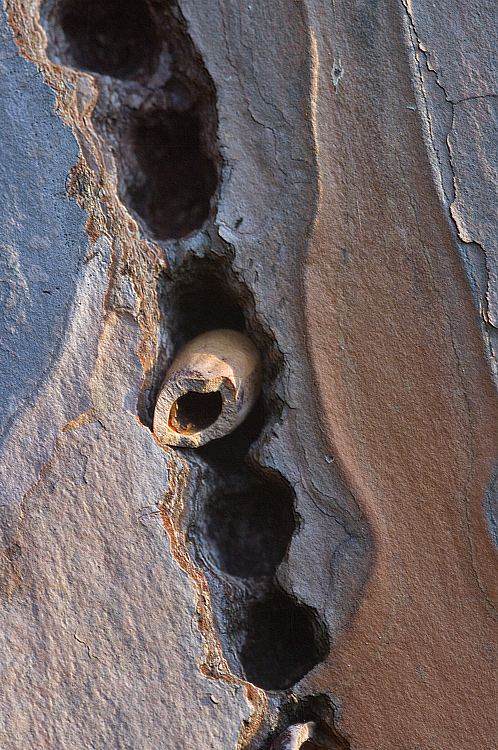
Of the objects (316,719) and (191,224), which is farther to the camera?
(191,224)

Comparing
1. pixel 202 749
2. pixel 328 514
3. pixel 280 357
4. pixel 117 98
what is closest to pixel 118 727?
pixel 202 749

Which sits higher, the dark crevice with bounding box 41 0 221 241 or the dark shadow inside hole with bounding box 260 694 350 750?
the dark crevice with bounding box 41 0 221 241

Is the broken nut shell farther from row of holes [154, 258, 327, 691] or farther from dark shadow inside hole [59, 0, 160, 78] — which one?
dark shadow inside hole [59, 0, 160, 78]

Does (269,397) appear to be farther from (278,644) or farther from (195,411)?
(278,644)

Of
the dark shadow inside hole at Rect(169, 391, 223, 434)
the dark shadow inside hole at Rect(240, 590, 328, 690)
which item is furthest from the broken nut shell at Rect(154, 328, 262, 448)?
the dark shadow inside hole at Rect(240, 590, 328, 690)

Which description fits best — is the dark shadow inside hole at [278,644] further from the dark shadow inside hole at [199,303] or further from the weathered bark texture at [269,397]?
the dark shadow inside hole at [199,303]

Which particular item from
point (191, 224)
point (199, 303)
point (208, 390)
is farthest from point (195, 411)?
point (191, 224)
